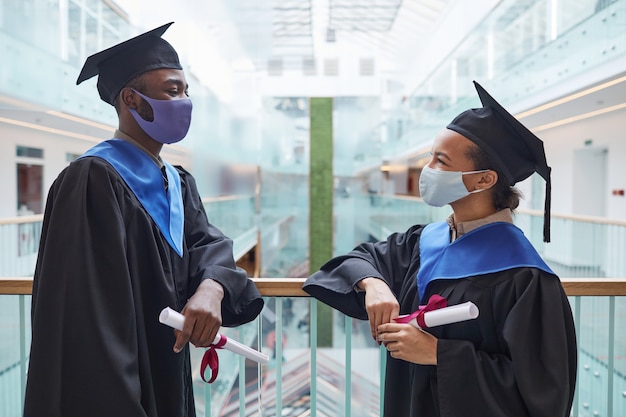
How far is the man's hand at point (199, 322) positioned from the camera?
1.24 m

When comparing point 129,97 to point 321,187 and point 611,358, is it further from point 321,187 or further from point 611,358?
point 321,187

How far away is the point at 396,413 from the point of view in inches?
60.1

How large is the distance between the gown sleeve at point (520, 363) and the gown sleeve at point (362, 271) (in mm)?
320

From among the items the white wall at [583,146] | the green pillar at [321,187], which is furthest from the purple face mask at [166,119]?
the green pillar at [321,187]

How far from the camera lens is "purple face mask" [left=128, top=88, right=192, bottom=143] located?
1.42 metres

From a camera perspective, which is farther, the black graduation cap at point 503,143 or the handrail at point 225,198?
the handrail at point 225,198

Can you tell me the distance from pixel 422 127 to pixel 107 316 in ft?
38.7

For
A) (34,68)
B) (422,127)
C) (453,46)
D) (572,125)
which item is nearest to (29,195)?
(34,68)

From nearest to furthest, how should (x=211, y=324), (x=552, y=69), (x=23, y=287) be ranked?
(x=211, y=324) < (x=23, y=287) < (x=552, y=69)

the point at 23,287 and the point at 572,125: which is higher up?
the point at 572,125

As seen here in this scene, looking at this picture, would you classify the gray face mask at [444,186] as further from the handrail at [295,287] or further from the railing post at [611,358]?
the railing post at [611,358]

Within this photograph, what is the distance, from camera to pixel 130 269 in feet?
4.16

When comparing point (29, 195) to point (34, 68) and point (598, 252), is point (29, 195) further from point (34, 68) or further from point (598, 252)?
point (598, 252)

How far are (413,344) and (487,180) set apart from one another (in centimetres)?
49
